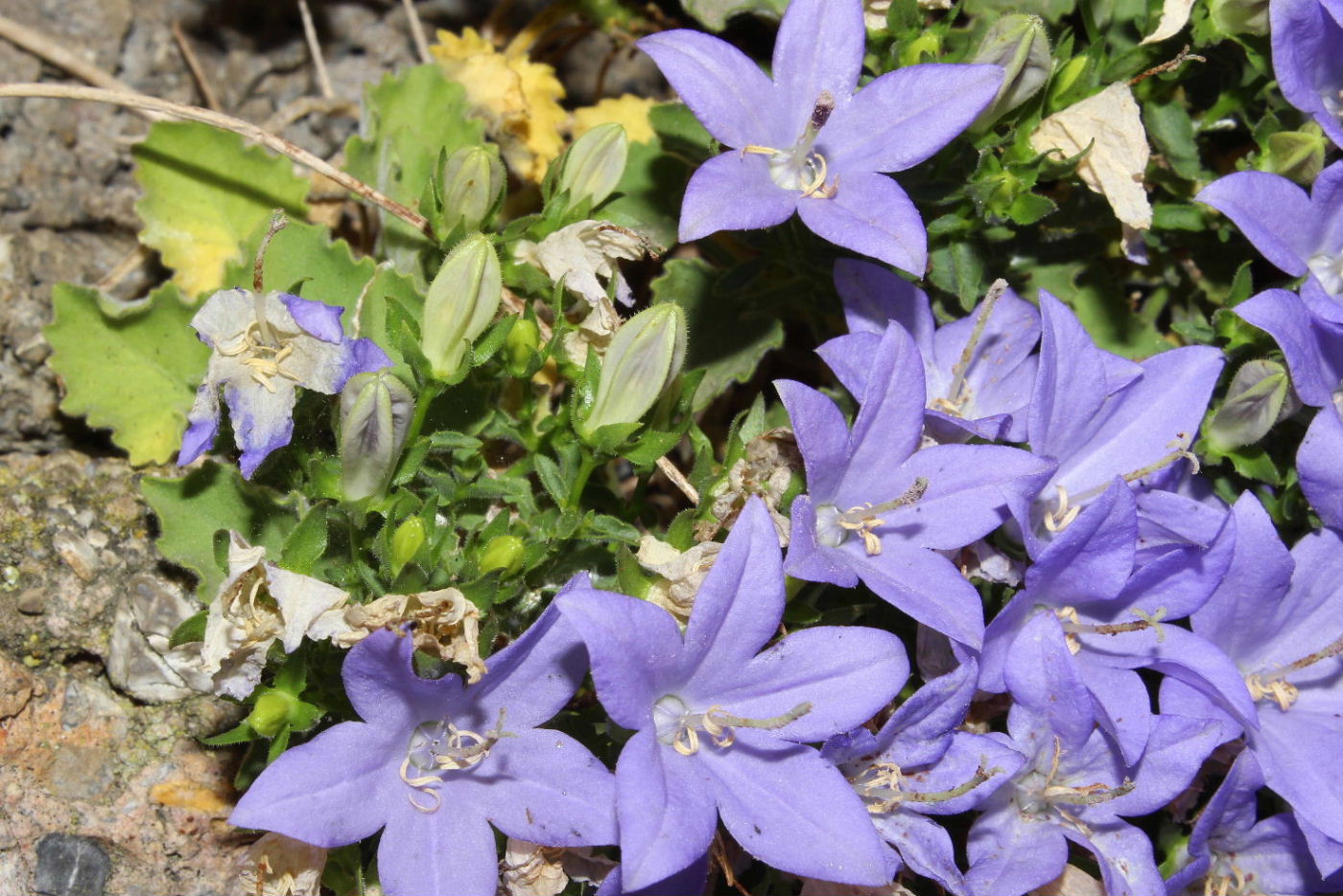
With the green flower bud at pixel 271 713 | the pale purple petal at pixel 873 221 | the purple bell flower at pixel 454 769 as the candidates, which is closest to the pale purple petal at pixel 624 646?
the purple bell flower at pixel 454 769

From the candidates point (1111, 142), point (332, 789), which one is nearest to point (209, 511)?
point (332, 789)

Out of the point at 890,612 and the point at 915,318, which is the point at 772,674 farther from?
the point at 915,318

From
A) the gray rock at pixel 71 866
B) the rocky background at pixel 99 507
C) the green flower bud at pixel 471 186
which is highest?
the green flower bud at pixel 471 186

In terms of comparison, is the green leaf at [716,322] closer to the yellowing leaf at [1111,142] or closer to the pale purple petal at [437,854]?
the yellowing leaf at [1111,142]

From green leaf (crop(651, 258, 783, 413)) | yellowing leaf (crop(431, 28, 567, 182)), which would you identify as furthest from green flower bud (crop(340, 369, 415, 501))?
yellowing leaf (crop(431, 28, 567, 182))

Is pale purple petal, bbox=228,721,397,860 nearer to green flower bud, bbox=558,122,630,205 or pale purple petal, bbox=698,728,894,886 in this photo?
pale purple petal, bbox=698,728,894,886

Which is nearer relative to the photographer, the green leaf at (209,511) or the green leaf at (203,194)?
the green leaf at (209,511)
